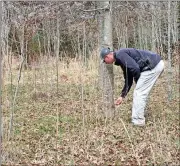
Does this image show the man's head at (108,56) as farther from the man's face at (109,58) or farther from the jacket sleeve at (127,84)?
the jacket sleeve at (127,84)

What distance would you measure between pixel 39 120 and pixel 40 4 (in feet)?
14.7

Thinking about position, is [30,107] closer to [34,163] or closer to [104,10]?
[104,10]

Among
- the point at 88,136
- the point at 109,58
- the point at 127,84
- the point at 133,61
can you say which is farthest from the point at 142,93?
the point at 88,136

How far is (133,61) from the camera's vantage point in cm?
630

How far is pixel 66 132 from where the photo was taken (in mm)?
6250

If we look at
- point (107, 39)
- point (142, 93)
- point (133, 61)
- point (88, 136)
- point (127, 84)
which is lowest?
point (88, 136)

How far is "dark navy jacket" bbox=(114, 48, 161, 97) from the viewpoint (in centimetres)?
629

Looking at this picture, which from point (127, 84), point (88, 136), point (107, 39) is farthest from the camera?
point (107, 39)

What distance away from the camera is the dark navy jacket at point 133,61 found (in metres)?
6.29

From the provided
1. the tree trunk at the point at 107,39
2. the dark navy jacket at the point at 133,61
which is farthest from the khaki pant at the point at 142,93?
the tree trunk at the point at 107,39

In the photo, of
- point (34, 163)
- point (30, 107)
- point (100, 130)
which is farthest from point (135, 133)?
point (30, 107)

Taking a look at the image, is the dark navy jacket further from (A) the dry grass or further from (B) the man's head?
(A) the dry grass

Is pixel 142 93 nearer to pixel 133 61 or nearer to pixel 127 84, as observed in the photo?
pixel 127 84

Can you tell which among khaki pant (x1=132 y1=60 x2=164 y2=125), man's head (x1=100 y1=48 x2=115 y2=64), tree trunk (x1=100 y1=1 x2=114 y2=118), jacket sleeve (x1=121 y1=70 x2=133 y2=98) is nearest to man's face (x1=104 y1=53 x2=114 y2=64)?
man's head (x1=100 y1=48 x2=115 y2=64)
